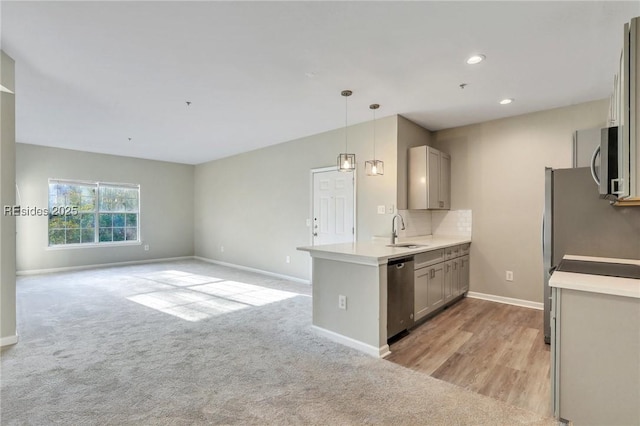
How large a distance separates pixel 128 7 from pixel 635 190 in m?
3.19

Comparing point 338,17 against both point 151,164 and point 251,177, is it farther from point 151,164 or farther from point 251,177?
point 151,164

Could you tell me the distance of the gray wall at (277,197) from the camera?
14.8 ft

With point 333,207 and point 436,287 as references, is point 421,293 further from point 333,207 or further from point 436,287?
point 333,207

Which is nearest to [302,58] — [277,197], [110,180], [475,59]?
[475,59]

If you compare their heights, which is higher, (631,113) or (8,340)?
(631,113)

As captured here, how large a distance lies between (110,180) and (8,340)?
16.6 feet

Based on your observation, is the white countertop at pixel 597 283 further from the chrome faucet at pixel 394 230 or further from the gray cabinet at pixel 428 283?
the chrome faucet at pixel 394 230

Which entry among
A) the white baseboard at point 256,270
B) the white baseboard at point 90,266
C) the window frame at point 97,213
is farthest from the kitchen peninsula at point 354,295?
the window frame at point 97,213

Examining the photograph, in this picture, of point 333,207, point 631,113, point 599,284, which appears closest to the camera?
point 631,113

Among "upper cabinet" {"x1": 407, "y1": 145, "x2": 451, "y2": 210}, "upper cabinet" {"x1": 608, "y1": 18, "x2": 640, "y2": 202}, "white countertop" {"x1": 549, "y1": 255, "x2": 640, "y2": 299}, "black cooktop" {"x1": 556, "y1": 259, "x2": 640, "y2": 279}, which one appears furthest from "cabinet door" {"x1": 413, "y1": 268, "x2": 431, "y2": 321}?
"upper cabinet" {"x1": 608, "y1": 18, "x2": 640, "y2": 202}

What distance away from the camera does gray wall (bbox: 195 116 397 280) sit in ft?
14.8

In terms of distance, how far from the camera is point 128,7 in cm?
206

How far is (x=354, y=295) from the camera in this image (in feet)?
9.46

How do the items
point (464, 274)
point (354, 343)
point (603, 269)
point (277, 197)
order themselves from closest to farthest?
point (603, 269), point (354, 343), point (464, 274), point (277, 197)
